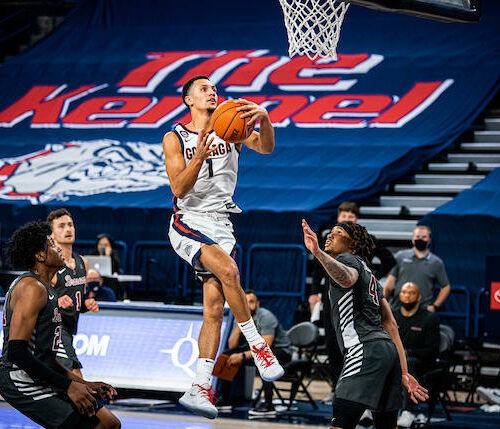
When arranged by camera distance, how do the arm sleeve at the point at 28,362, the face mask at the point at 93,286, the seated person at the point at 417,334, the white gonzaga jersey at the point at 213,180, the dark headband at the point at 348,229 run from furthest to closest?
1. the face mask at the point at 93,286
2. the seated person at the point at 417,334
3. the dark headband at the point at 348,229
4. the white gonzaga jersey at the point at 213,180
5. the arm sleeve at the point at 28,362

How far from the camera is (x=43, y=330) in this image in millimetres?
6438

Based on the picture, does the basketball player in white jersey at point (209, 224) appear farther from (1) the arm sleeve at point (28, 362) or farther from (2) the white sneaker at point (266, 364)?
(1) the arm sleeve at point (28, 362)

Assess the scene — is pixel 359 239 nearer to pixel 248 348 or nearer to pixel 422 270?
pixel 248 348

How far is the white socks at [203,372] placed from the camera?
23.7ft

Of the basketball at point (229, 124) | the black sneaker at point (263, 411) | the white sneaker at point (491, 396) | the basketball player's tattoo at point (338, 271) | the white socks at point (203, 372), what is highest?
the basketball at point (229, 124)

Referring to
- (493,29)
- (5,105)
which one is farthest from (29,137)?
(493,29)

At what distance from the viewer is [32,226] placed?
21.7ft

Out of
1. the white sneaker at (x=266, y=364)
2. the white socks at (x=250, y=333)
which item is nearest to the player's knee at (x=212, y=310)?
the white socks at (x=250, y=333)

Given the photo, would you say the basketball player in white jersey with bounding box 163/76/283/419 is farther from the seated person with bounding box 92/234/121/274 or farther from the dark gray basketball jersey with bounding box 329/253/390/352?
the seated person with bounding box 92/234/121/274

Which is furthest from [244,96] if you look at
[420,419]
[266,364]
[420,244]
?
[266,364]

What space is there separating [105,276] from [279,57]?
742 centimetres

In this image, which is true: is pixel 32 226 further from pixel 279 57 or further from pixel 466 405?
pixel 279 57

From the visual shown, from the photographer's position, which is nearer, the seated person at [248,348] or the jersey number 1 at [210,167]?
the jersey number 1 at [210,167]

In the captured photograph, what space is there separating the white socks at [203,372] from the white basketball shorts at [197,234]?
1.92 feet
